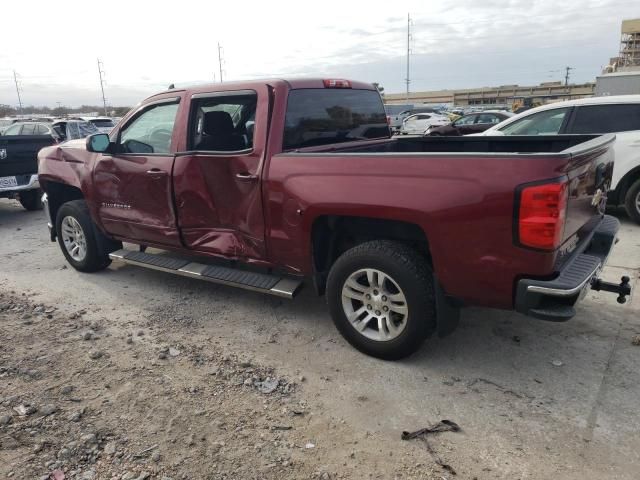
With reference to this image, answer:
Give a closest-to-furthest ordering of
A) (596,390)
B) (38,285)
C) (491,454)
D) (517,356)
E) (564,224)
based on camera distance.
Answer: (491,454) → (564,224) → (596,390) → (517,356) → (38,285)

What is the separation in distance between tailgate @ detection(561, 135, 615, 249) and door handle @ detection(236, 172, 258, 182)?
2.16 m

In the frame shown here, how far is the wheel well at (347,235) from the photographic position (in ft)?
11.4

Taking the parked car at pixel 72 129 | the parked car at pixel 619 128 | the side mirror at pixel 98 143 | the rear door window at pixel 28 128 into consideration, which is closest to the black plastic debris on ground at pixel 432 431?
the side mirror at pixel 98 143

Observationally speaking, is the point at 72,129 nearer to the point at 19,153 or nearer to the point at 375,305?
the point at 19,153

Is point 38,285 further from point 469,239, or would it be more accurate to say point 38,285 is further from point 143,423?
point 469,239

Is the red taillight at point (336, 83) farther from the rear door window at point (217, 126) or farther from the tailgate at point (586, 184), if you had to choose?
the tailgate at point (586, 184)

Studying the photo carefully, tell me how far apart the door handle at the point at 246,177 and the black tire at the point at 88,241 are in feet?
7.98

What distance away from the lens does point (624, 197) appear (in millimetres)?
7160

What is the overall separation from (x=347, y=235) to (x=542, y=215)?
152 centimetres

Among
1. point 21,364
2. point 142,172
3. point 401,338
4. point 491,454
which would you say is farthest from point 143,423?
point 142,172

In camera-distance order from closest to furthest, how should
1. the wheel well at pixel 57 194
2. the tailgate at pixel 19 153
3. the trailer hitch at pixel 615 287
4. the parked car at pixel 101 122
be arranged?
the trailer hitch at pixel 615 287, the wheel well at pixel 57 194, the tailgate at pixel 19 153, the parked car at pixel 101 122

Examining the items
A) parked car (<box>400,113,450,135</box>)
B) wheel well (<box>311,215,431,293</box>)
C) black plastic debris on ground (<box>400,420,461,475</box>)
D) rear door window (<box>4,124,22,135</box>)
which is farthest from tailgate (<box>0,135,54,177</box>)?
parked car (<box>400,113,450,135</box>)

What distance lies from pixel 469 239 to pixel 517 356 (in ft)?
4.02

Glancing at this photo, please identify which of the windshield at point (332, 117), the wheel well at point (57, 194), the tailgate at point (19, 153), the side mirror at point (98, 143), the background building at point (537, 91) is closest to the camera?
the windshield at point (332, 117)
